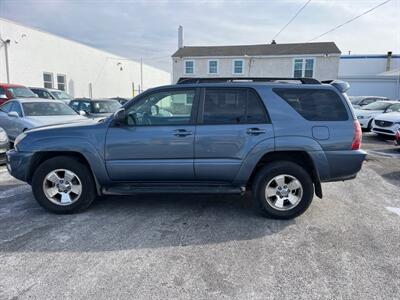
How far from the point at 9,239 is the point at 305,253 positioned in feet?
11.0

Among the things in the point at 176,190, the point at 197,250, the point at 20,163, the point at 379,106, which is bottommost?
the point at 197,250

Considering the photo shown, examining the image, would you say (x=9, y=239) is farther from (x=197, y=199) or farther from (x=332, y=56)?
(x=332, y=56)

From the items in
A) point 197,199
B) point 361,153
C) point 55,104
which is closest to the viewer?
point 361,153

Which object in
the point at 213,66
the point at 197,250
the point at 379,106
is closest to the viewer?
the point at 197,250

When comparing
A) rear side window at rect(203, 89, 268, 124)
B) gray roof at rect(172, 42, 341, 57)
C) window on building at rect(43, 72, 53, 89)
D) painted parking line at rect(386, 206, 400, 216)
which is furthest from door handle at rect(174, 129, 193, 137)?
gray roof at rect(172, 42, 341, 57)

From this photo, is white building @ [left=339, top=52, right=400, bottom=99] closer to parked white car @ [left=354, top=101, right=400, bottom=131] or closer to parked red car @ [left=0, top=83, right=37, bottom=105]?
parked white car @ [left=354, top=101, right=400, bottom=131]

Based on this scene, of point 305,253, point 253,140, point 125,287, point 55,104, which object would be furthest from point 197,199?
point 55,104

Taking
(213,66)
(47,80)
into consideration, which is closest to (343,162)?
(47,80)

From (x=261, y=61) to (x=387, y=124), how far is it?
16.6 m

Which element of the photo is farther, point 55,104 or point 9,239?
point 55,104

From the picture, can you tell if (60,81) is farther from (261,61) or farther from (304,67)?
(304,67)

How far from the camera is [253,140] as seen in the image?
12.6ft

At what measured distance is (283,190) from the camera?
4.00m

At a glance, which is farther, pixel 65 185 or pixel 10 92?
pixel 10 92
